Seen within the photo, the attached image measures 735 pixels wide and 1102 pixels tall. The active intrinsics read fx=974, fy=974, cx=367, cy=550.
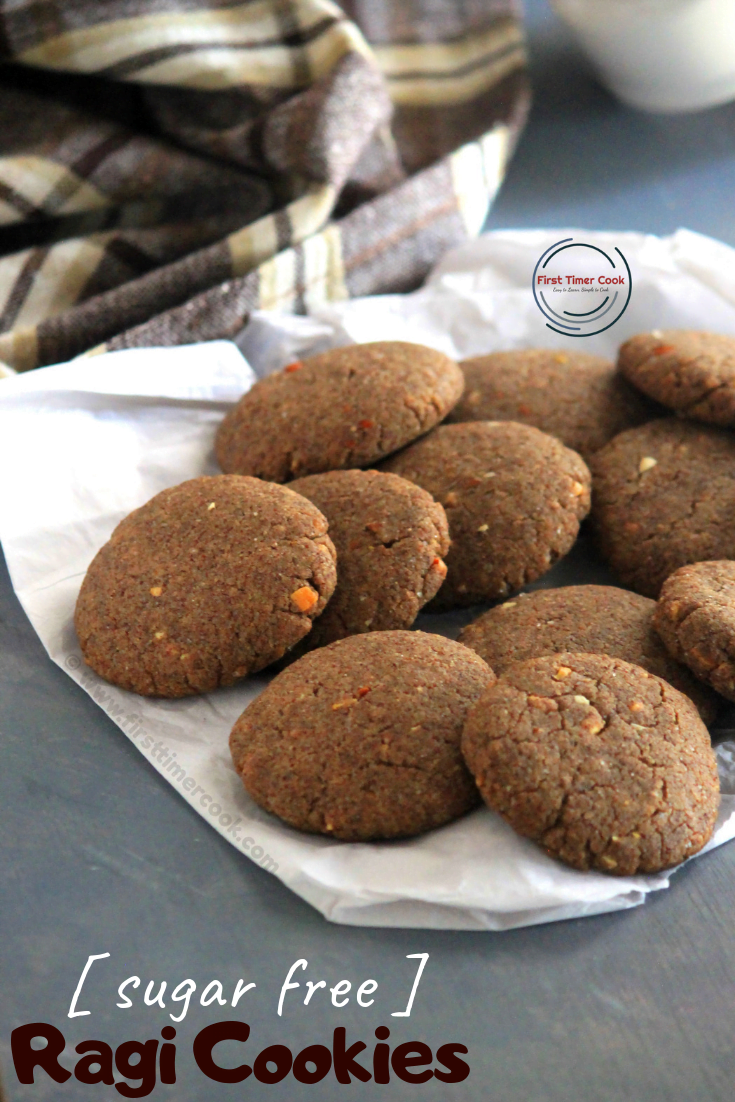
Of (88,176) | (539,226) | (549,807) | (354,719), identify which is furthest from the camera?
(539,226)

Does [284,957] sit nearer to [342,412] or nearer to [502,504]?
[502,504]

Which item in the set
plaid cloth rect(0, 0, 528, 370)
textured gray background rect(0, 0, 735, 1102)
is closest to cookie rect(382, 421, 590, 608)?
textured gray background rect(0, 0, 735, 1102)

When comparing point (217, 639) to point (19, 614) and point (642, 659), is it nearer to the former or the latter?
point (19, 614)

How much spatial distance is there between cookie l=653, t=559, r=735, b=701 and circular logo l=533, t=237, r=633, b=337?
636 mm

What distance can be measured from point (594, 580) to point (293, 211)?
1.04 m

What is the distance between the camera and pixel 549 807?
1034 mm

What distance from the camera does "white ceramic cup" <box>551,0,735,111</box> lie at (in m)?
2.21

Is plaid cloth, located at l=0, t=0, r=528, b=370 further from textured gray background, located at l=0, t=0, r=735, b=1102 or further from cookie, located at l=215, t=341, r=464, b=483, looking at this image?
textured gray background, located at l=0, t=0, r=735, b=1102

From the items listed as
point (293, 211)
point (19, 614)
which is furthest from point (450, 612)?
point (293, 211)

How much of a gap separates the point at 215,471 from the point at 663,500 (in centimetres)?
75

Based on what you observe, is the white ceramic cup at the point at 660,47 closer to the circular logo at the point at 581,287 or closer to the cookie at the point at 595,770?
the circular logo at the point at 581,287

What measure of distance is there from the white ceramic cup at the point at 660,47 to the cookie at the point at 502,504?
1.33 meters

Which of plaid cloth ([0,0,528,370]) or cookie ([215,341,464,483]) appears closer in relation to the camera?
cookie ([215,341,464,483])

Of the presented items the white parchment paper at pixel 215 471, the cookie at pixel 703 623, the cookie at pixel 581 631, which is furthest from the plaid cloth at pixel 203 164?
the cookie at pixel 703 623
